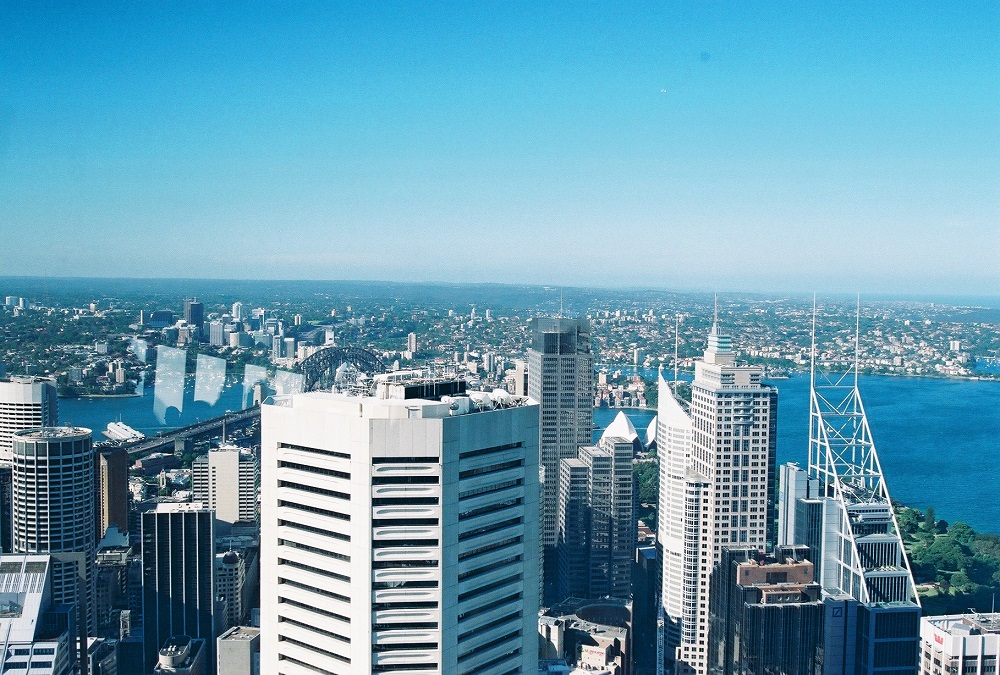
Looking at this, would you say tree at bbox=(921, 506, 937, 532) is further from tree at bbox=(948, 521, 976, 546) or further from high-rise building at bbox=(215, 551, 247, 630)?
high-rise building at bbox=(215, 551, 247, 630)

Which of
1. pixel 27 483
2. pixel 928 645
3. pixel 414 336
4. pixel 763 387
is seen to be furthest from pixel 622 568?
pixel 27 483

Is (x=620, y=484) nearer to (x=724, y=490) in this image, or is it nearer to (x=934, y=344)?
(x=724, y=490)

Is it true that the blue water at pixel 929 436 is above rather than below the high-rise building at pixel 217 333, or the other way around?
below

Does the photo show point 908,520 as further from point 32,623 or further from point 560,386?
point 32,623

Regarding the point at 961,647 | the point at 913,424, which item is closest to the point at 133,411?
the point at 961,647

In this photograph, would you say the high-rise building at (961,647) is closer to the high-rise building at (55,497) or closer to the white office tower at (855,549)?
the white office tower at (855,549)

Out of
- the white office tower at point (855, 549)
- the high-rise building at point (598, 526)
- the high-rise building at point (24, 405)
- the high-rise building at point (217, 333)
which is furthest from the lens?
the high-rise building at point (217, 333)

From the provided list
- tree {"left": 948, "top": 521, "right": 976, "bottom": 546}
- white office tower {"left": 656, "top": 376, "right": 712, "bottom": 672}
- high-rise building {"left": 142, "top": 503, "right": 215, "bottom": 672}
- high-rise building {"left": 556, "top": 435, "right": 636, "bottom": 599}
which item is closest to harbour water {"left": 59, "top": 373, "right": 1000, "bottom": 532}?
tree {"left": 948, "top": 521, "right": 976, "bottom": 546}

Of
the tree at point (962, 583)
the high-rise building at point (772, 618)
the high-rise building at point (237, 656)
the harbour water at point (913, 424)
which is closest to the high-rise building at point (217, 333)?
the harbour water at point (913, 424)
